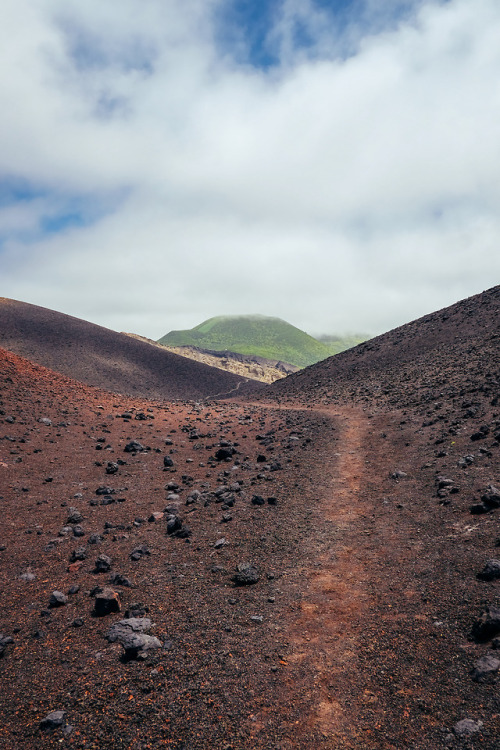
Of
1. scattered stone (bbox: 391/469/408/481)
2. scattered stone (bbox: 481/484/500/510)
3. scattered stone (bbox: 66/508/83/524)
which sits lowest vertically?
scattered stone (bbox: 66/508/83/524)

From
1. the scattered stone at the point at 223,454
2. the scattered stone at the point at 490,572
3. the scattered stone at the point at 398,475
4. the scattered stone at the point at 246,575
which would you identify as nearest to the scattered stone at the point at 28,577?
the scattered stone at the point at 246,575

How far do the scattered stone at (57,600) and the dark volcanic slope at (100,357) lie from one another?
45143mm

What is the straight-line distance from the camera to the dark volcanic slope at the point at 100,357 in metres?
55.0

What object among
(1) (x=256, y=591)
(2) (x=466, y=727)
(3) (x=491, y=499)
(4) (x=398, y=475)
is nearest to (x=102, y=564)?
(1) (x=256, y=591)

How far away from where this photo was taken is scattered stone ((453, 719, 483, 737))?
4258 millimetres

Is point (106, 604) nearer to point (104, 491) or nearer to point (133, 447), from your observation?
point (104, 491)

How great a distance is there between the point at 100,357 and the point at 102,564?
56.6 metres

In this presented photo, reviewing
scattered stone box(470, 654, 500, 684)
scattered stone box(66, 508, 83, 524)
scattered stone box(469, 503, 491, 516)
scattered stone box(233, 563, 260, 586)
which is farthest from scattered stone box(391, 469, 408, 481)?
scattered stone box(66, 508, 83, 524)

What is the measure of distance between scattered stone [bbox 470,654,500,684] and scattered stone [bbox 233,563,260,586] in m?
3.75

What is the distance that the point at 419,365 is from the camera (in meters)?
31.7

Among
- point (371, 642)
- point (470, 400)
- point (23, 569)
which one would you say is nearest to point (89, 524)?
point (23, 569)

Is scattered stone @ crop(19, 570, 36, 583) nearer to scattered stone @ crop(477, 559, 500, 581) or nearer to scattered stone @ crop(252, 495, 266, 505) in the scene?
scattered stone @ crop(252, 495, 266, 505)

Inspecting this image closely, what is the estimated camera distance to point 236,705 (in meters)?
4.92

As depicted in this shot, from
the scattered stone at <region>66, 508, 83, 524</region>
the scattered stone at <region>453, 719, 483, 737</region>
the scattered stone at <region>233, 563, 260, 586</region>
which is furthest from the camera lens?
the scattered stone at <region>66, 508, 83, 524</region>
